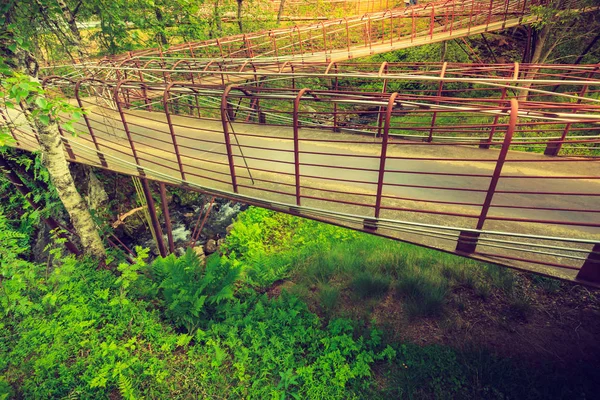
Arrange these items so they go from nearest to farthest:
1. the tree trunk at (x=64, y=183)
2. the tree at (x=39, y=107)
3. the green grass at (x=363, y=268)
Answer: the tree at (x=39, y=107)
the tree trunk at (x=64, y=183)
the green grass at (x=363, y=268)

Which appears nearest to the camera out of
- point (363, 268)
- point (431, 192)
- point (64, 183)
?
point (431, 192)

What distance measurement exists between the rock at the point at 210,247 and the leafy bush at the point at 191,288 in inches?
131

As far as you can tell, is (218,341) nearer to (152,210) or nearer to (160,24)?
(152,210)

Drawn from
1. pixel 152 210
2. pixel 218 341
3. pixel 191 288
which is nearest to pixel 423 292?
pixel 218 341

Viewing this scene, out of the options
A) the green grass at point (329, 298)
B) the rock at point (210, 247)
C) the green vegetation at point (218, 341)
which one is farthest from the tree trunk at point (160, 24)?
the green grass at point (329, 298)

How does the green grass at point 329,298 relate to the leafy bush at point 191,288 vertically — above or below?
below

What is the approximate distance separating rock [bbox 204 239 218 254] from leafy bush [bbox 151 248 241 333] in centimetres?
332

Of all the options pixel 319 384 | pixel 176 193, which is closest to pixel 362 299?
pixel 319 384

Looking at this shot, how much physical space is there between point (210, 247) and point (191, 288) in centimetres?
408

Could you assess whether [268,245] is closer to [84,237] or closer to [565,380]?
[84,237]

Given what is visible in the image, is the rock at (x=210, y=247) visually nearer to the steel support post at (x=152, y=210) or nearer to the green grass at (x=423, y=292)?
the steel support post at (x=152, y=210)

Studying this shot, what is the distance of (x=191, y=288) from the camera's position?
6035mm

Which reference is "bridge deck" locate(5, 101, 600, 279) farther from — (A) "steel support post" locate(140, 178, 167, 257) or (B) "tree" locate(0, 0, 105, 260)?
(B) "tree" locate(0, 0, 105, 260)

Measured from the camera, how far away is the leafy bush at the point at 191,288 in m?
5.83
